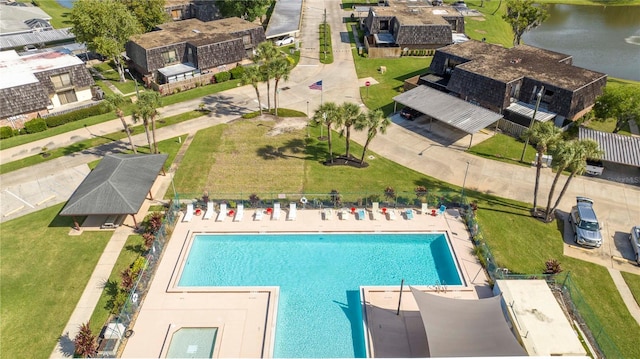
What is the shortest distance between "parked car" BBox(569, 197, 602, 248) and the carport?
13.7m

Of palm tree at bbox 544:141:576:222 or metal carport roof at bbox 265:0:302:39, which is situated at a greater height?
metal carport roof at bbox 265:0:302:39

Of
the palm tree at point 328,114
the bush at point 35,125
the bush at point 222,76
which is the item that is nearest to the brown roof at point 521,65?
the palm tree at point 328,114

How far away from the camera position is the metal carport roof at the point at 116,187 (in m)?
34.5

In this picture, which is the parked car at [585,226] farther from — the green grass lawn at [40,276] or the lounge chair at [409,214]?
the green grass lawn at [40,276]

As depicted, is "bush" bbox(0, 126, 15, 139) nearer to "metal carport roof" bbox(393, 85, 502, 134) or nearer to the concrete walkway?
the concrete walkway

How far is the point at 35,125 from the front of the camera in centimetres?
5206

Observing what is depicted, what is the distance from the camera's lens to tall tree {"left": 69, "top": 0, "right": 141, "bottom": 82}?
201 ft

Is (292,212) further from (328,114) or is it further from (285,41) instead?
(285,41)

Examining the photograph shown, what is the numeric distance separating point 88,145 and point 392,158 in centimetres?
3760

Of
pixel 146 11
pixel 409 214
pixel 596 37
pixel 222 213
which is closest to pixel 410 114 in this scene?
pixel 409 214

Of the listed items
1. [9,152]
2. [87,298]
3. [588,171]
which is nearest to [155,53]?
[9,152]

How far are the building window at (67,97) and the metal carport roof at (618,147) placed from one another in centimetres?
6988

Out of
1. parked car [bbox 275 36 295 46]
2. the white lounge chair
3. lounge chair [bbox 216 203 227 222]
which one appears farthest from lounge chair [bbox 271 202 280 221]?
parked car [bbox 275 36 295 46]

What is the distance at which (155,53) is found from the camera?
210 ft
